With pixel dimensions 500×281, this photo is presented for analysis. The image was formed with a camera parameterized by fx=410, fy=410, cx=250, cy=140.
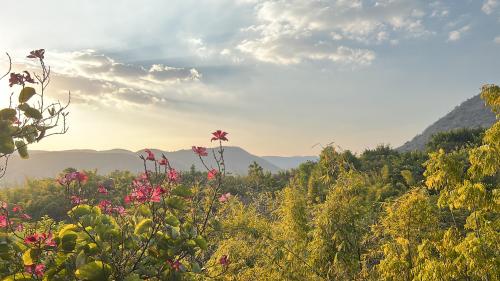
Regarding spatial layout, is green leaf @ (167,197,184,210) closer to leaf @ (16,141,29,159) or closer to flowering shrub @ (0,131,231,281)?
flowering shrub @ (0,131,231,281)

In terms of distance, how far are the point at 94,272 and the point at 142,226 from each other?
56 centimetres

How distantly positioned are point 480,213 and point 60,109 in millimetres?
5429

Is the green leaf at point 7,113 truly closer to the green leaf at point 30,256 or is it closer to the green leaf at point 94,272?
the green leaf at point 30,256

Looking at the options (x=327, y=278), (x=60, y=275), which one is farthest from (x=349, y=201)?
(x=60, y=275)

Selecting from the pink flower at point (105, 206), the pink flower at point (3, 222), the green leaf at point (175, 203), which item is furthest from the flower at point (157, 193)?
the pink flower at point (3, 222)

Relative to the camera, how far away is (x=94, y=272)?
3.02 meters

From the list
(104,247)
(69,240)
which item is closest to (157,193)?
(104,247)

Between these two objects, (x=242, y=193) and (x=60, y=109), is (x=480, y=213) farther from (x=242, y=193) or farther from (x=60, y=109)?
(x=242, y=193)

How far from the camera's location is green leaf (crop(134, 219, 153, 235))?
3.45 meters

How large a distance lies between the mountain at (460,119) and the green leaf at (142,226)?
9203 cm

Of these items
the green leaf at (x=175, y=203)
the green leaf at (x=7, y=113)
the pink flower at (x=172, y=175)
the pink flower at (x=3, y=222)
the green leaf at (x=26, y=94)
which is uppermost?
the green leaf at (x=26, y=94)

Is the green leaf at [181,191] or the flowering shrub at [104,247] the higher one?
the green leaf at [181,191]

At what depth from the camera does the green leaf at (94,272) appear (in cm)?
299

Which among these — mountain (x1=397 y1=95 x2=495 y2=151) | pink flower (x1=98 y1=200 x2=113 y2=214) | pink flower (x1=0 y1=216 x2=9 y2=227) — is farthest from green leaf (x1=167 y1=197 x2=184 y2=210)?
mountain (x1=397 y1=95 x2=495 y2=151)
